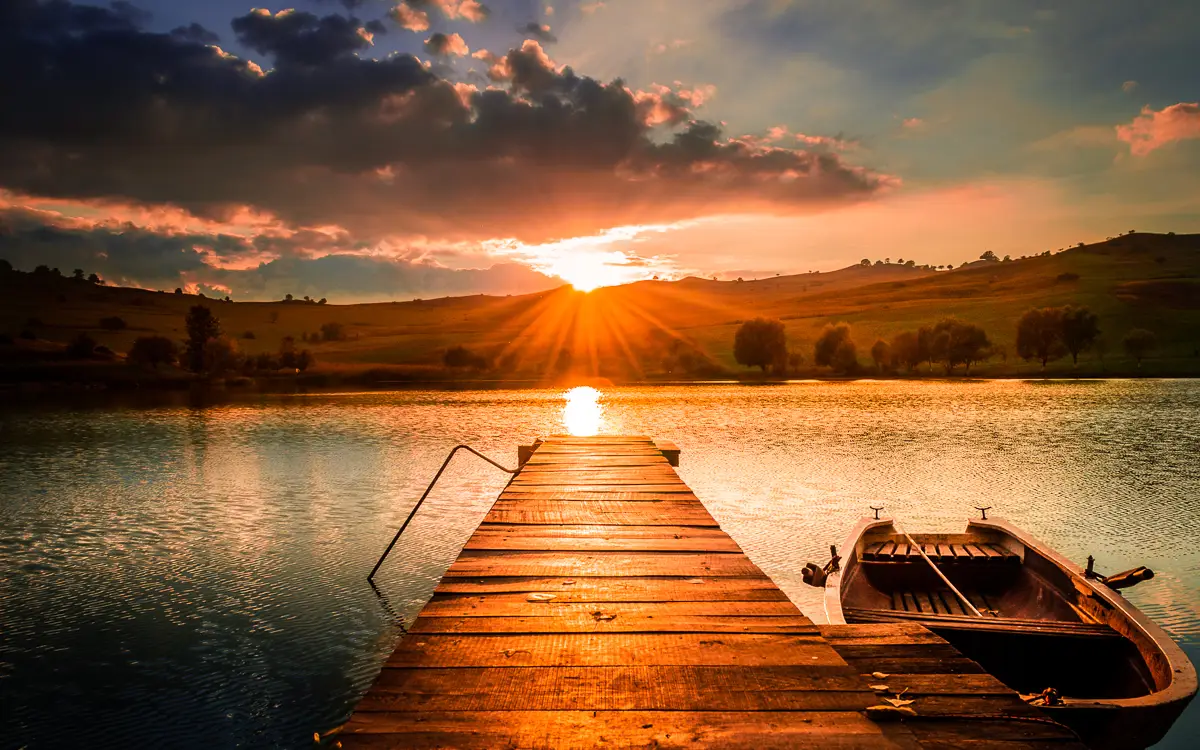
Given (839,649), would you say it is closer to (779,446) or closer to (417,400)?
(779,446)

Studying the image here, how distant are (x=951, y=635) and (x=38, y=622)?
651 inches

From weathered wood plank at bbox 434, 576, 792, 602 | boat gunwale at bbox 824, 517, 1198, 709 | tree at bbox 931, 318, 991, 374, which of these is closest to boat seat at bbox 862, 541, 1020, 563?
boat gunwale at bbox 824, 517, 1198, 709

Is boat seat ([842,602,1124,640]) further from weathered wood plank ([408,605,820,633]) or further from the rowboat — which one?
weathered wood plank ([408,605,820,633])

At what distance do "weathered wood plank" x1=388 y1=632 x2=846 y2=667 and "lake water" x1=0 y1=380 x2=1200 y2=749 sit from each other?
6393 millimetres

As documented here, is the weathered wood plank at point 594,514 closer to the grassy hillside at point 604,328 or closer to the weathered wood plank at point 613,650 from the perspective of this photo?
the weathered wood plank at point 613,650

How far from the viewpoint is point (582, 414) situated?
6012 centimetres

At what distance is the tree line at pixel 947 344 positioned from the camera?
11162cm

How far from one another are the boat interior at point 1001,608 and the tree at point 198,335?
124m

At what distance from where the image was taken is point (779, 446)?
1483 inches

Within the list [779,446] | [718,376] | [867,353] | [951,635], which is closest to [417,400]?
[779,446]

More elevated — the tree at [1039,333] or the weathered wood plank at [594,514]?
the tree at [1039,333]

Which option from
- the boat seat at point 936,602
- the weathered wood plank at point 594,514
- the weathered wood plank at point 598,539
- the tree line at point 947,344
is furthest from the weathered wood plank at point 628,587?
the tree line at point 947,344

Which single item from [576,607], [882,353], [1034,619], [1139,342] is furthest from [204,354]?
[1139,342]

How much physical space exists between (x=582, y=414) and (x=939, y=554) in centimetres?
4798
